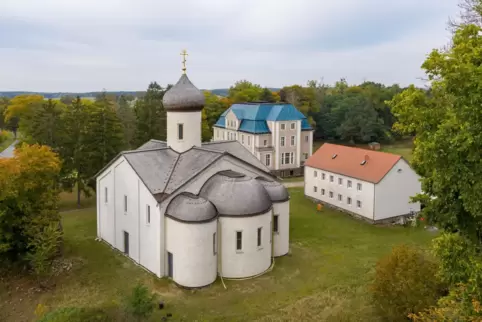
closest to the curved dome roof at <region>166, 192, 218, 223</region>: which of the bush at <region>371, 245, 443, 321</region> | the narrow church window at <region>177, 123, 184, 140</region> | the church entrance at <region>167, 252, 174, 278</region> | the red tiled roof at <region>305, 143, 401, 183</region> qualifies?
the church entrance at <region>167, 252, 174, 278</region>

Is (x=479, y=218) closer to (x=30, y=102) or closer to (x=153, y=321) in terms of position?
(x=153, y=321)

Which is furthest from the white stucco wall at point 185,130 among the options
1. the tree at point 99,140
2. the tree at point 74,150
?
the tree at point 74,150

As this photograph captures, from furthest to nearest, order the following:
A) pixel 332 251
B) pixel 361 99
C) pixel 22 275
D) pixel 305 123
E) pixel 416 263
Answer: pixel 361 99, pixel 305 123, pixel 332 251, pixel 22 275, pixel 416 263

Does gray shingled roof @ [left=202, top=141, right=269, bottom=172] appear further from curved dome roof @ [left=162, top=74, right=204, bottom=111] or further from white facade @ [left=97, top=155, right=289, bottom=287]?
curved dome roof @ [left=162, top=74, right=204, bottom=111]

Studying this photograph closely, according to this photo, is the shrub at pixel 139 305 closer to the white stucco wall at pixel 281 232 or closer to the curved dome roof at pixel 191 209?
the curved dome roof at pixel 191 209

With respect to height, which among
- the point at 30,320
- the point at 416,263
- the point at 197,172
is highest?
the point at 197,172

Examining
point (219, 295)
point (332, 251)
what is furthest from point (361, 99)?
point (219, 295)

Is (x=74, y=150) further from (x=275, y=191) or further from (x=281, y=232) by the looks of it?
(x=281, y=232)
